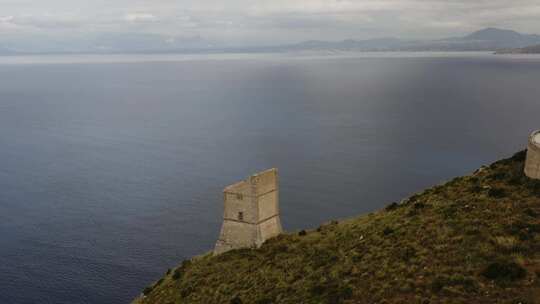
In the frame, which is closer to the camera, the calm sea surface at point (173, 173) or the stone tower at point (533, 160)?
the stone tower at point (533, 160)

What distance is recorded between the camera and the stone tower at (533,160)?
3331 centimetres

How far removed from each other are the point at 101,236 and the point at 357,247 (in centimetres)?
5494

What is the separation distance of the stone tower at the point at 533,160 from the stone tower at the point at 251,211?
1942cm

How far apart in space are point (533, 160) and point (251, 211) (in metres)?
21.4

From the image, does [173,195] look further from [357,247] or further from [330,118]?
[330,118]

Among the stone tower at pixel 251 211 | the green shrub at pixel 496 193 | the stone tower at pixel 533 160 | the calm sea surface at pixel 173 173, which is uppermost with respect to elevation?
the stone tower at pixel 533 160

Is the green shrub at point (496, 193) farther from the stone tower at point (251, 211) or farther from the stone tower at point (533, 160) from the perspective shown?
the stone tower at point (251, 211)

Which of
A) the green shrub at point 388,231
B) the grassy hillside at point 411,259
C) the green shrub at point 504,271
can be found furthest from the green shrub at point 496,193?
the green shrub at point 504,271

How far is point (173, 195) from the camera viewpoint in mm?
93875

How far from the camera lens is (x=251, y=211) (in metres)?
42.7

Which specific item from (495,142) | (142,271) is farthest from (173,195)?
(495,142)

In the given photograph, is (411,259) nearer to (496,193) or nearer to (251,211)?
(496,193)

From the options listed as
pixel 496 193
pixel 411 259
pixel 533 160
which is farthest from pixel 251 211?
pixel 533 160

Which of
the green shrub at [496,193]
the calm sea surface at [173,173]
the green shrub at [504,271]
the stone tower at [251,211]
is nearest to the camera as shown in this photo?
the green shrub at [504,271]
